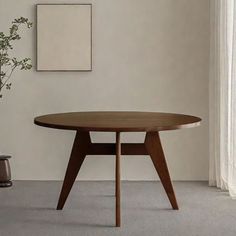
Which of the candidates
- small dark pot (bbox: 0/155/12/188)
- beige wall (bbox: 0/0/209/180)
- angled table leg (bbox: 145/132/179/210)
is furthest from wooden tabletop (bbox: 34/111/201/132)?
small dark pot (bbox: 0/155/12/188)

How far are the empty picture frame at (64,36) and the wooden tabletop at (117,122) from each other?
0.76 m

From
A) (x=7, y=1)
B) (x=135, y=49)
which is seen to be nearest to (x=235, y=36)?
(x=135, y=49)

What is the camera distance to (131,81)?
4.36 metres

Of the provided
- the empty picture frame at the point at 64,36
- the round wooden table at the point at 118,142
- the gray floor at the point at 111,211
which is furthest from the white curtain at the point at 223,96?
the empty picture frame at the point at 64,36

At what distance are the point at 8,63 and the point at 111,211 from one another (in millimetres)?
1610

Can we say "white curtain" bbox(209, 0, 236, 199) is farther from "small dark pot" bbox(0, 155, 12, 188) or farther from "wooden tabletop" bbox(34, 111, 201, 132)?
"small dark pot" bbox(0, 155, 12, 188)

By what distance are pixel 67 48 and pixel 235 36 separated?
4.51 ft

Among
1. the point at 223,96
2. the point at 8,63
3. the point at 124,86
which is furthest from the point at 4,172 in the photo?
the point at 223,96

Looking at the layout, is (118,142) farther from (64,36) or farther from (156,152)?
(64,36)

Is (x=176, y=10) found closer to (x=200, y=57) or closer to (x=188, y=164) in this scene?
(x=200, y=57)

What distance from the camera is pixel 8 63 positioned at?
4.33 meters

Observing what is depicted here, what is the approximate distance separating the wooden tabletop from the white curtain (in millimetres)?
552

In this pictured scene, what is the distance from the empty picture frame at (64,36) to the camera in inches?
169

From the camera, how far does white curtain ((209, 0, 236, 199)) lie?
3.81 metres
